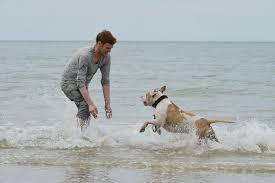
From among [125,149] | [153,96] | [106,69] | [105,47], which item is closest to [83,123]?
[125,149]

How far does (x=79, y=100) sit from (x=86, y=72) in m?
0.49

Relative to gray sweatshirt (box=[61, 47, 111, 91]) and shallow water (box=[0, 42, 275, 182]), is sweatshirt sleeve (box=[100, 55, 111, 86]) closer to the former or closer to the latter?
gray sweatshirt (box=[61, 47, 111, 91])

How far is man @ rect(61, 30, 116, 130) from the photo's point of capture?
26.3ft

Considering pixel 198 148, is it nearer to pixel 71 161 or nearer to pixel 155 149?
pixel 155 149

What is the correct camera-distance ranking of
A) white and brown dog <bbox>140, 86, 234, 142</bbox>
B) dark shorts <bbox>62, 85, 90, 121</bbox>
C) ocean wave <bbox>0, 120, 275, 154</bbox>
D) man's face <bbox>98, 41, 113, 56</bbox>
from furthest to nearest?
ocean wave <bbox>0, 120, 275, 154</bbox> < white and brown dog <bbox>140, 86, 234, 142</bbox> < dark shorts <bbox>62, 85, 90, 121</bbox> < man's face <bbox>98, 41, 113, 56</bbox>

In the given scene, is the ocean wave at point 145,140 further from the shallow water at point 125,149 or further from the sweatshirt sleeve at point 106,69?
the sweatshirt sleeve at point 106,69

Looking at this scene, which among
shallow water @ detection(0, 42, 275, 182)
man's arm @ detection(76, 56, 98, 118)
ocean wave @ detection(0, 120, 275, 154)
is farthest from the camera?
ocean wave @ detection(0, 120, 275, 154)

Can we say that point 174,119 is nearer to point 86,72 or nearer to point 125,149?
point 125,149

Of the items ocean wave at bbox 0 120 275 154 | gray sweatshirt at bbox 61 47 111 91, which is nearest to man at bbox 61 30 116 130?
gray sweatshirt at bbox 61 47 111 91

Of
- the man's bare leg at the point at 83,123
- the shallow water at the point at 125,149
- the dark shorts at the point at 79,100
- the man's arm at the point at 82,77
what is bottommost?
the shallow water at the point at 125,149

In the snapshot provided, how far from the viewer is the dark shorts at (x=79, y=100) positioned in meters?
8.45

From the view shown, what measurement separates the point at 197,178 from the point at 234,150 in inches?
89.7

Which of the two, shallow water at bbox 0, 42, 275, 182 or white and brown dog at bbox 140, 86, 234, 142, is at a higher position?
white and brown dog at bbox 140, 86, 234, 142

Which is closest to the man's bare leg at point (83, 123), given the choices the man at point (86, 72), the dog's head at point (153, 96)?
the man at point (86, 72)
